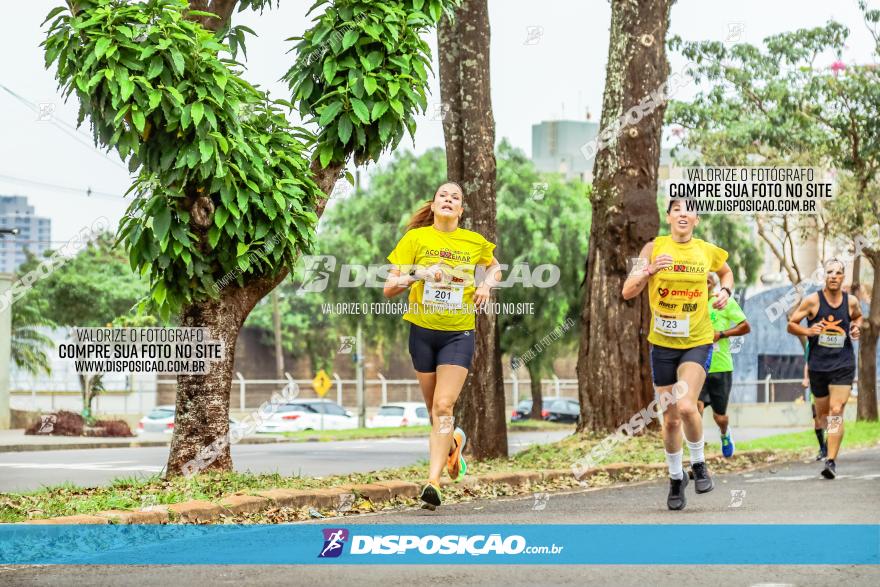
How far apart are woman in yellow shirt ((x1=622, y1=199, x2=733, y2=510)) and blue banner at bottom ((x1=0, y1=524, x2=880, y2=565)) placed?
4.09 feet

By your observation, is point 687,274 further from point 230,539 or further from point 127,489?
point 127,489

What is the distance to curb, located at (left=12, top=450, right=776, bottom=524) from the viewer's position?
8.06 m

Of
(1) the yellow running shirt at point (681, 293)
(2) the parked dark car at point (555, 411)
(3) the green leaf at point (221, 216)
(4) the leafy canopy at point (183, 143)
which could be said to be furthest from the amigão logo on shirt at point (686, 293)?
(2) the parked dark car at point (555, 411)

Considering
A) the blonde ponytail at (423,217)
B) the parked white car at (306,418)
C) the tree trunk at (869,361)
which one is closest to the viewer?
the blonde ponytail at (423,217)

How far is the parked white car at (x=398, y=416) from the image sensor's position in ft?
136

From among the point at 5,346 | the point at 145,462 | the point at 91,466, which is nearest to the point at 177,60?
the point at 91,466

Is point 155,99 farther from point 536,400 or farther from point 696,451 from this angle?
point 536,400

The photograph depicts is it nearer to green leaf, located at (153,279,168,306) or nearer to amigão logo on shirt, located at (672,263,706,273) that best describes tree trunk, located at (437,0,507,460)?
green leaf, located at (153,279,168,306)

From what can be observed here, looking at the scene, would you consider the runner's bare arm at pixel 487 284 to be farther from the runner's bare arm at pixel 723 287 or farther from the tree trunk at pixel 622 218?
the tree trunk at pixel 622 218

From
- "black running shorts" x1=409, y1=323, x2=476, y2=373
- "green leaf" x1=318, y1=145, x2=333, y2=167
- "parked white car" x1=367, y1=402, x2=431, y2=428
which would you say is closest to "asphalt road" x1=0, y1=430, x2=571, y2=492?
"green leaf" x1=318, y1=145, x2=333, y2=167

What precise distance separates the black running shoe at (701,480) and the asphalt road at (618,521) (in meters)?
0.16

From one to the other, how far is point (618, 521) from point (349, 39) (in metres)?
4.58

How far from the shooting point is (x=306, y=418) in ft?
132

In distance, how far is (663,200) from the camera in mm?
40094
